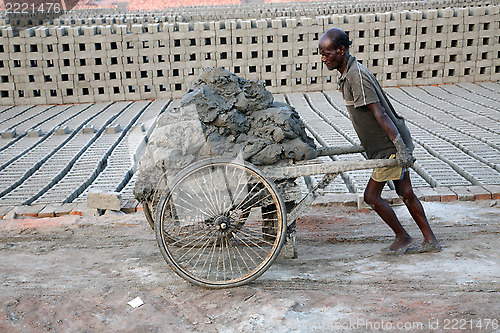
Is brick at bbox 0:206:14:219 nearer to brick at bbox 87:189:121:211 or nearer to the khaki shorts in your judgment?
brick at bbox 87:189:121:211

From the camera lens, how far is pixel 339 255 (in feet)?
10.4

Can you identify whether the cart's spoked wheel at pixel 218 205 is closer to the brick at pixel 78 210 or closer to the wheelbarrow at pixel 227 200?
the wheelbarrow at pixel 227 200

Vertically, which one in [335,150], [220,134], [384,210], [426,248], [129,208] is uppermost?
[220,134]

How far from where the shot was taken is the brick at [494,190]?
4.11 metres

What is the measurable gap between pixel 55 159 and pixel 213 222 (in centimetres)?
380

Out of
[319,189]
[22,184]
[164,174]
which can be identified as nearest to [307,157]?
[319,189]

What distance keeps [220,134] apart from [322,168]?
67cm

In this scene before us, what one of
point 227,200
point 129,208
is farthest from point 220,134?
point 129,208

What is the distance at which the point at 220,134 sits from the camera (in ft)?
9.61

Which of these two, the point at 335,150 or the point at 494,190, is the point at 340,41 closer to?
the point at 335,150

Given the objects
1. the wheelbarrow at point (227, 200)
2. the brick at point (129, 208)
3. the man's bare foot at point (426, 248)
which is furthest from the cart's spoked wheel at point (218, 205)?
the brick at point (129, 208)

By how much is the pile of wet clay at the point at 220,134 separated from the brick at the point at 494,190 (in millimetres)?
2050

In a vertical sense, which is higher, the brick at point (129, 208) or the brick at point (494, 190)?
the brick at point (494, 190)

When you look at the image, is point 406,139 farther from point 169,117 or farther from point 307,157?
point 169,117
